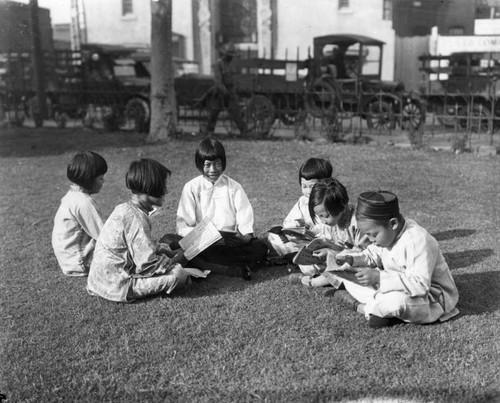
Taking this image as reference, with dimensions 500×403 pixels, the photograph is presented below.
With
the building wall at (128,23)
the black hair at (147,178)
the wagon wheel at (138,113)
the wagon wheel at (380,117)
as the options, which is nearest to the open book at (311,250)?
the black hair at (147,178)

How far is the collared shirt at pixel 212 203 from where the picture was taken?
4461 millimetres

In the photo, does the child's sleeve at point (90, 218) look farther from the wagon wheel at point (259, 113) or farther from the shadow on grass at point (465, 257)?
the wagon wheel at point (259, 113)

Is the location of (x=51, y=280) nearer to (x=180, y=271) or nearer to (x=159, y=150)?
(x=180, y=271)

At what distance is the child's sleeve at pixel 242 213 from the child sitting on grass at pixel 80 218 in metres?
0.97

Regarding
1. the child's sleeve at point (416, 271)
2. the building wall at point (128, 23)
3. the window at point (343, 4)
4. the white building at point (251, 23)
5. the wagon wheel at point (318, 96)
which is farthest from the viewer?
the building wall at point (128, 23)

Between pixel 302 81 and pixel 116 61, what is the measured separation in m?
4.78

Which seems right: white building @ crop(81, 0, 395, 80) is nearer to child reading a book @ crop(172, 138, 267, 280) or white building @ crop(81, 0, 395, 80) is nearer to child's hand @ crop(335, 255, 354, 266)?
child reading a book @ crop(172, 138, 267, 280)

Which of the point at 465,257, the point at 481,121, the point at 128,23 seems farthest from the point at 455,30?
the point at 128,23

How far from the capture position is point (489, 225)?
5.33 metres

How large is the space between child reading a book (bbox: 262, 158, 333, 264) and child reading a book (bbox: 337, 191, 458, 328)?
2.86ft

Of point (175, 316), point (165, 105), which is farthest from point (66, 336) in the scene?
point (165, 105)

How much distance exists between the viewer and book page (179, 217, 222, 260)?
3.88 m

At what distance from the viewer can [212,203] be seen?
14.7ft

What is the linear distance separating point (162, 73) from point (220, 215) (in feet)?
19.4
